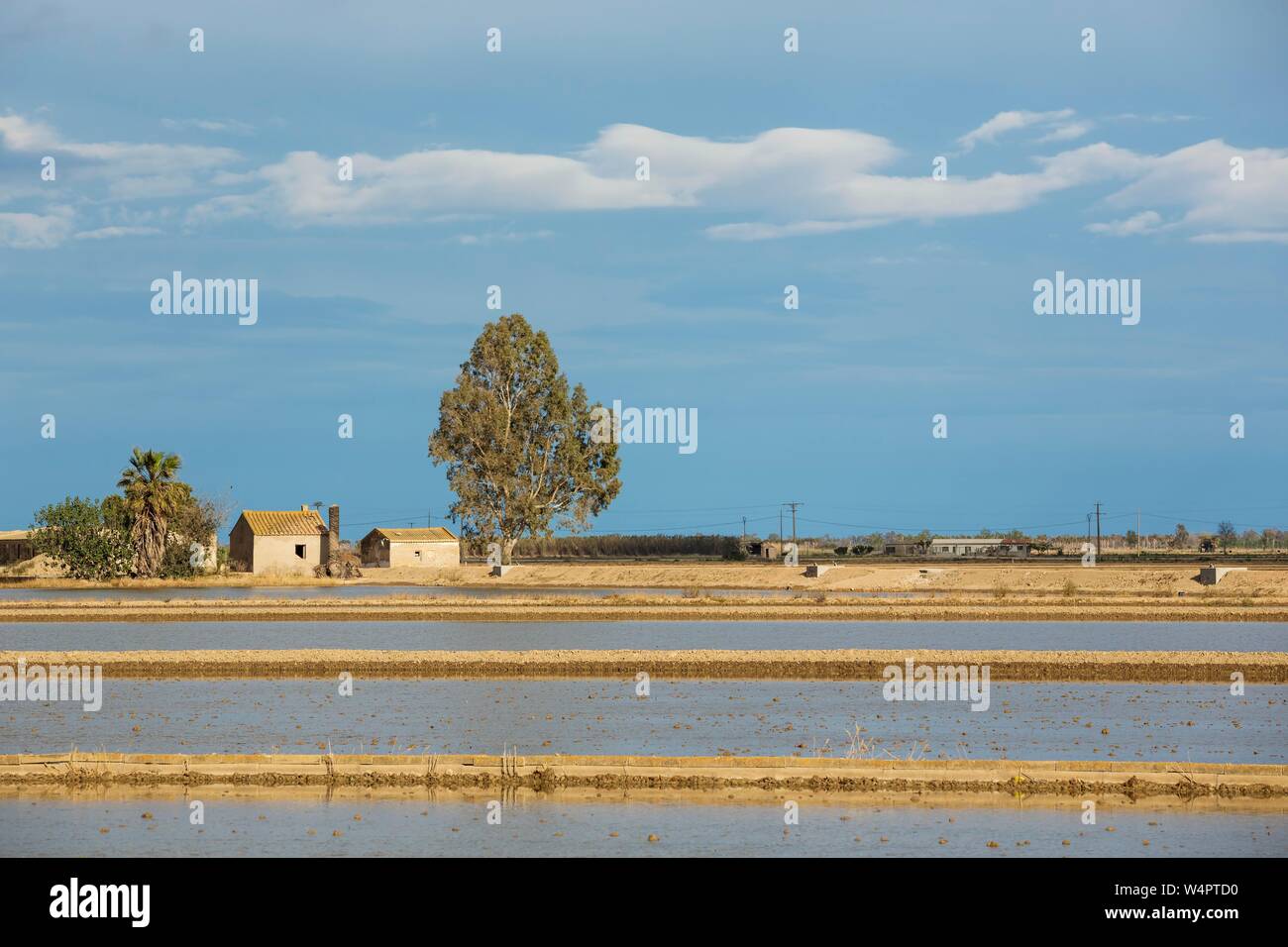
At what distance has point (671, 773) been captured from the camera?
18.2m

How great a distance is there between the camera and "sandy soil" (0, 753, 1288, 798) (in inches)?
700

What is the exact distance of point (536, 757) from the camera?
18.8 metres

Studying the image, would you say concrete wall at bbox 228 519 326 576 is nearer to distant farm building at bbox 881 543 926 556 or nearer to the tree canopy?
the tree canopy

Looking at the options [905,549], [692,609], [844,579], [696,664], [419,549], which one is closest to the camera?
[696,664]

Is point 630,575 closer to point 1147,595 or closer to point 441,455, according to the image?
point 441,455

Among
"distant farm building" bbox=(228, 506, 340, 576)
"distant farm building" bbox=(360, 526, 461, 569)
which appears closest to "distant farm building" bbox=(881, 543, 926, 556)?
"distant farm building" bbox=(360, 526, 461, 569)

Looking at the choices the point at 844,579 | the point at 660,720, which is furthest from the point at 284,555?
the point at 660,720

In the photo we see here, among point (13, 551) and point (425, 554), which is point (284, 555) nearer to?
point (425, 554)

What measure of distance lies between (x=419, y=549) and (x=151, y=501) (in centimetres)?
2213

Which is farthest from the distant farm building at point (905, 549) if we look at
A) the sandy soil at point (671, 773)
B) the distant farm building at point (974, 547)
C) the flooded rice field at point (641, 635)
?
the sandy soil at point (671, 773)

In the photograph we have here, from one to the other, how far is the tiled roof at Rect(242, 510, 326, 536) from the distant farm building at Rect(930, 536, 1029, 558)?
60886 mm
